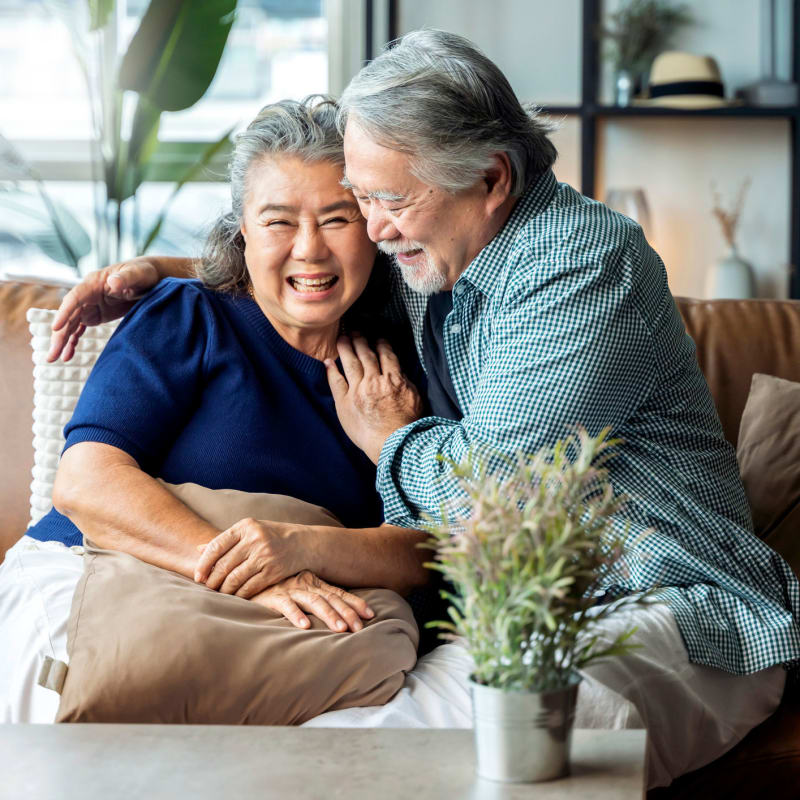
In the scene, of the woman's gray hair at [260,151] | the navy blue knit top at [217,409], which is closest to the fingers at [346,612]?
the navy blue knit top at [217,409]

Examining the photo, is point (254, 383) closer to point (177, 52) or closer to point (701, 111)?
point (177, 52)

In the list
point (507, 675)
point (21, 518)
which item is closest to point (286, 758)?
point (507, 675)

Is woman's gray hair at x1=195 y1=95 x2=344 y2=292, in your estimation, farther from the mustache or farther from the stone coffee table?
the stone coffee table

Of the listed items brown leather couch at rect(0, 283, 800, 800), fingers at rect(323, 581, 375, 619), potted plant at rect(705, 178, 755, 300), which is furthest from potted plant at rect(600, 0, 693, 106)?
fingers at rect(323, 581, 375, 619)

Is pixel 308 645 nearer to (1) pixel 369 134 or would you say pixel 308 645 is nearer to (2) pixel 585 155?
(1) pixel 369 134

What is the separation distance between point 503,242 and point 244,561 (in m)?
0.57

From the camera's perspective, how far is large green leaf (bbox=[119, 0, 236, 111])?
3.37 metres

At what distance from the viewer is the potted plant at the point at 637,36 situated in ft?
13.6

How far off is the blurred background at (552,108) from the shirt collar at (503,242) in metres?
2.52

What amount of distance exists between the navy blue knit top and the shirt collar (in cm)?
34

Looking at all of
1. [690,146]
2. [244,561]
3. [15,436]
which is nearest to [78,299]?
[15,436]

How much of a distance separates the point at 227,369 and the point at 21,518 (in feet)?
1.86

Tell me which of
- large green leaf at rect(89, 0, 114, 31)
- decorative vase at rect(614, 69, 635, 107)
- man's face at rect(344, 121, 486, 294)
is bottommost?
man's face at rect(344, 121, 486, 294)

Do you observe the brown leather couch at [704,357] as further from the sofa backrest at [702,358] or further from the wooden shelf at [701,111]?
the wooden shelf at [701,111]
